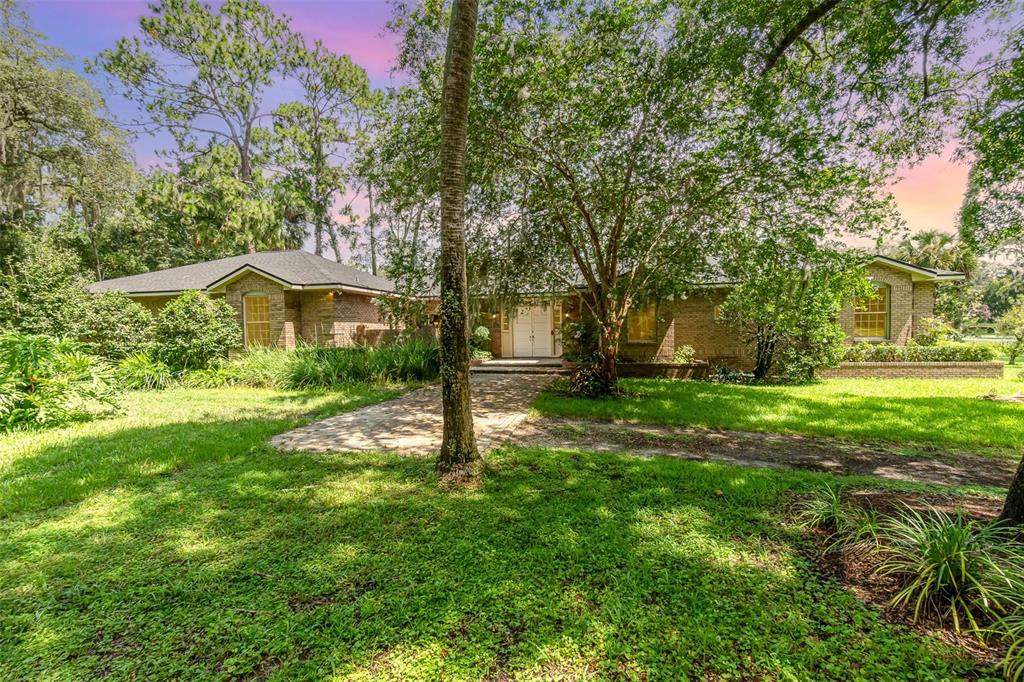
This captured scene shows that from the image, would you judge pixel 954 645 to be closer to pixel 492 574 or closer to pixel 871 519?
pixel 871 519

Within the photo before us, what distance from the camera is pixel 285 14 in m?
20.1

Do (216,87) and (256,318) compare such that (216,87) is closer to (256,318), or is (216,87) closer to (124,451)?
(256,318)

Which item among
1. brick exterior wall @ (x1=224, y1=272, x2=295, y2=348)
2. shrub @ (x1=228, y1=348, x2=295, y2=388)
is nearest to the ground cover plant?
shrub @ (x1=228, y1=348, x2=295, y2=388)

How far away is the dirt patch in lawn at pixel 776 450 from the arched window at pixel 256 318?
41.1 ft

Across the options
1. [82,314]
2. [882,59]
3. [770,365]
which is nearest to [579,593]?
[882,59]

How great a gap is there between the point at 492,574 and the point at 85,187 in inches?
978

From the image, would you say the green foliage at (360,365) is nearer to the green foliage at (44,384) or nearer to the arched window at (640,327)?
the green foliage at (44,384)

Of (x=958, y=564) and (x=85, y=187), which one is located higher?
(x=85, y=187)

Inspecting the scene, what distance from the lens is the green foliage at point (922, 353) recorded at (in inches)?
473

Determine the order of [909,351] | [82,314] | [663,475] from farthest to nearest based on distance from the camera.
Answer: [909,351] → [82,314] → [663,475]

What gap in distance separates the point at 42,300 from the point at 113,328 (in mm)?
1511

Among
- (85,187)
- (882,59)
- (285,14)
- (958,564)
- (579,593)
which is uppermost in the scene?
(285,14)

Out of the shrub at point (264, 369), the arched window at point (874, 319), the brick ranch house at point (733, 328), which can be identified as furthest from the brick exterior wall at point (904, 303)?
the shrub at point (264, 369)

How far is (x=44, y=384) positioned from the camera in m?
6.71
